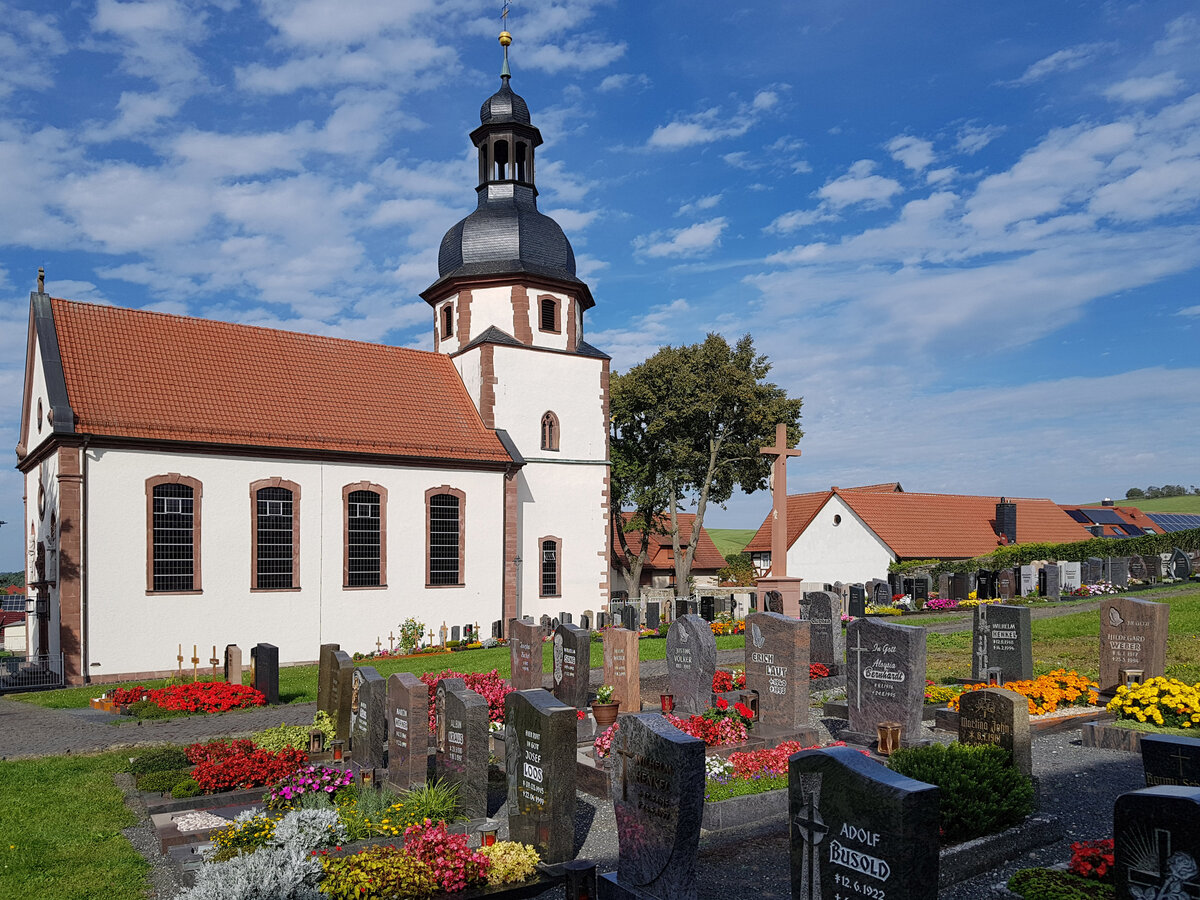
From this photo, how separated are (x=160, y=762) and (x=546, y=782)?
5.47 m

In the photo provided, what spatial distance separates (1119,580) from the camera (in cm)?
2783

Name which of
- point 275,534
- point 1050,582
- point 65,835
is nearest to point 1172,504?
point 1050,582

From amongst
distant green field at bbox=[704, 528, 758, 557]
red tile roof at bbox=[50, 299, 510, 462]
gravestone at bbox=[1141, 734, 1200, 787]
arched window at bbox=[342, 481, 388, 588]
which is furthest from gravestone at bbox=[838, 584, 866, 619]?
distant green field at bbox=[704, 528, 758, 557]

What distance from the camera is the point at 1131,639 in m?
11.6

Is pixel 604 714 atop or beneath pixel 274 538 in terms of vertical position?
beneath

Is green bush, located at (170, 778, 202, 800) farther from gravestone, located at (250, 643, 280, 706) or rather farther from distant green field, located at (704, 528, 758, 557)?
distant green field, located at (704, 528, 758, 557)

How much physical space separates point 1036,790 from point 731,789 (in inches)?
110

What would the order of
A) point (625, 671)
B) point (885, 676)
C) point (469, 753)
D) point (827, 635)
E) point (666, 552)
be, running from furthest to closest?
point (666, 552) → point (827, 635) → point (625, 671) → point (885, 676) → point (469, 753)

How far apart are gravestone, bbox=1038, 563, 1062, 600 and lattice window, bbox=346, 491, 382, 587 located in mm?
19369

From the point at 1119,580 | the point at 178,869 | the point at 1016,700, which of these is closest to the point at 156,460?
the point at 178,869

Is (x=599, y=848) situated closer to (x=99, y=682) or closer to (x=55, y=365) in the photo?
(x=99, y=682)

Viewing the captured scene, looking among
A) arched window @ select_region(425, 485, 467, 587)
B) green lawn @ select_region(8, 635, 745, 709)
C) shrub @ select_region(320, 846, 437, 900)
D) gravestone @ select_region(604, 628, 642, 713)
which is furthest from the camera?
arched window @ select_region(425, 485, 467, 587)

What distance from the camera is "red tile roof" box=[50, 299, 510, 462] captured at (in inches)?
819

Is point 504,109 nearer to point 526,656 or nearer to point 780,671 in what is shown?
point 526,656
